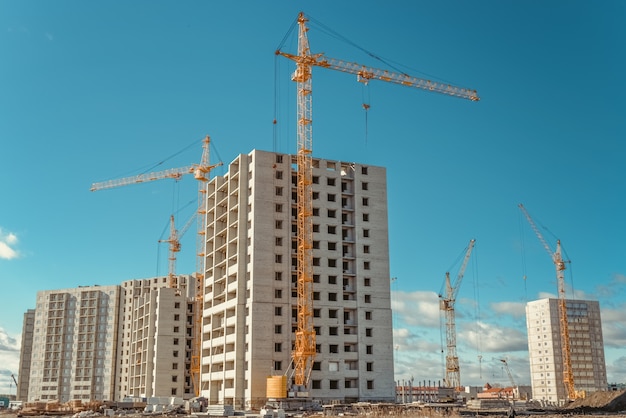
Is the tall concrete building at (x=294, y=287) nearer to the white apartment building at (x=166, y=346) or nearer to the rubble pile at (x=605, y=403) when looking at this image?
the rubble pile at (x=605, y=403)

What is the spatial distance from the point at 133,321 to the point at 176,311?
32.4 m

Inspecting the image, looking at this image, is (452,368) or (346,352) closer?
(346,352)

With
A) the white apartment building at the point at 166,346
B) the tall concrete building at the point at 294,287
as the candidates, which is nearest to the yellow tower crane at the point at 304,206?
the tall concrete building at the point at 294,287

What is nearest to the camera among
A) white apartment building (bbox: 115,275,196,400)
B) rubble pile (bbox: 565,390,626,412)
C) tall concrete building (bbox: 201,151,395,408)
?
rubble pile (bbox: 565,390,626,412)

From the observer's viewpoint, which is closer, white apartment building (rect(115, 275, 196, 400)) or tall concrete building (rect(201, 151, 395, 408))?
tall concrete building (rect(201, 151, 395, 408))

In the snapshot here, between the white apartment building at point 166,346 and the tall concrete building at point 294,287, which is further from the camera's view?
the white apartment building at point 166,346

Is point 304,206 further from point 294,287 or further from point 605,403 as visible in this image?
point 605,403

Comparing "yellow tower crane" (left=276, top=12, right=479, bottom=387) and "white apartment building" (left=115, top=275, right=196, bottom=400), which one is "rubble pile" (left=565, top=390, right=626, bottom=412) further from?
"white apartment building" (left=115, top=275, right=196, bottom=400)

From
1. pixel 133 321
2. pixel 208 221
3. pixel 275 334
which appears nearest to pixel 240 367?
pixel 275 334

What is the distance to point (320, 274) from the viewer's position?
113 m

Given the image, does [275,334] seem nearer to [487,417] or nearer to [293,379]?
[293,379]

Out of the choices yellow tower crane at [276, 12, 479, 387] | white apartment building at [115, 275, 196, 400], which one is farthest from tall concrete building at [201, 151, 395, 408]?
white apartment building at [115, 275, 196, 400]

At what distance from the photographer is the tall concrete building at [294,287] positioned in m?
109

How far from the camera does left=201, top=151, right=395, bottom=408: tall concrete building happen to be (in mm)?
109000
